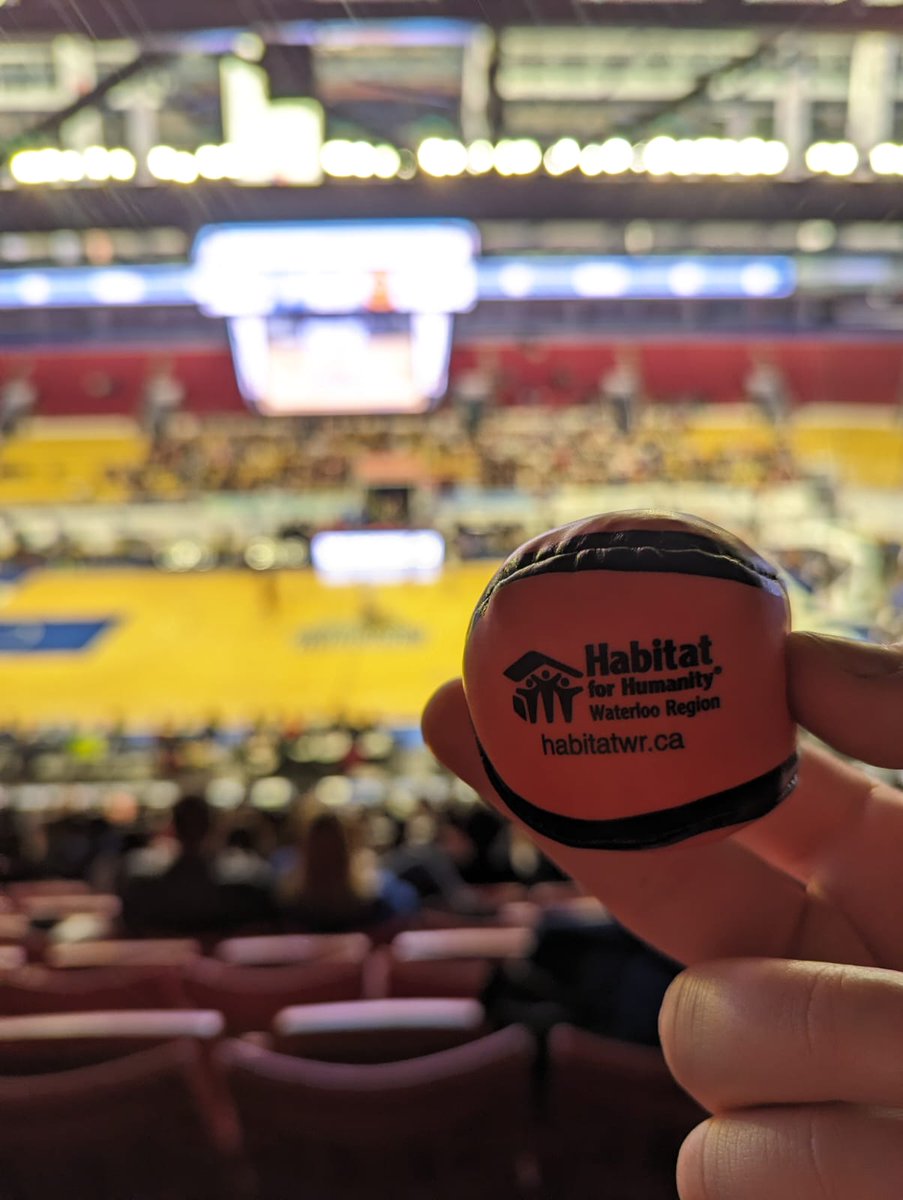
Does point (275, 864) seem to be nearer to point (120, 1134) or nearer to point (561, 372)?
point (120, 1134)

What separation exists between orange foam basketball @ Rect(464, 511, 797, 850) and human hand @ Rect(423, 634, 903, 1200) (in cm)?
6

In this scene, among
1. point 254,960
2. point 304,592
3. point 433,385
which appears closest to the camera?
point 254,960

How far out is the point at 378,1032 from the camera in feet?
7.29

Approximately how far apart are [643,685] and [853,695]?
19 centimetres

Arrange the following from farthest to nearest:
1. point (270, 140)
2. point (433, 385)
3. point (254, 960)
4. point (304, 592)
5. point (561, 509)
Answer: point (561, 509)
point (304, 592)
point (433, 385)
point (270, 140)
point (254, 960)

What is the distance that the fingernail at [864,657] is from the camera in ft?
2.84

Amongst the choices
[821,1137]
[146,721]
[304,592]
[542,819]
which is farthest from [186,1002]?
[304,592]

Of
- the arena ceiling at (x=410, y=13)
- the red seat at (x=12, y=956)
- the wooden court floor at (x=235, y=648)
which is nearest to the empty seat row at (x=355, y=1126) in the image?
the red seat at (x=12, y=956)

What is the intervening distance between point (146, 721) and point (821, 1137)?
8451 millimetres

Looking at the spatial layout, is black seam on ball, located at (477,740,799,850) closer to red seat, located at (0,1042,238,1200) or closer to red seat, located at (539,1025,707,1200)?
red seat, located at (539,1025,707,1200)

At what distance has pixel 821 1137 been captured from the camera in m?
0.81

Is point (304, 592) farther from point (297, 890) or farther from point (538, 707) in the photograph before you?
point (538, 707)

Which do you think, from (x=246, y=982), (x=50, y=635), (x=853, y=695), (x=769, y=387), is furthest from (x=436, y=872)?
(x=769, y=387)

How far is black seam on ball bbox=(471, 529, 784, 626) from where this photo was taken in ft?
3.23
